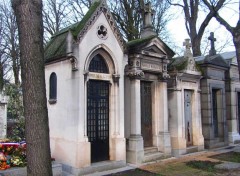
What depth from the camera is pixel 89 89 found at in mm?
8375

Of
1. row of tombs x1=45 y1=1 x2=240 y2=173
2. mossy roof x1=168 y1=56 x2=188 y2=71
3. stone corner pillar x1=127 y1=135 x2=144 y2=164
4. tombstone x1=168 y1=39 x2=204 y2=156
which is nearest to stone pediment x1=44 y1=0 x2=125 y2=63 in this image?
row of tombs x1=45 y1=1 x2=240 y2=173

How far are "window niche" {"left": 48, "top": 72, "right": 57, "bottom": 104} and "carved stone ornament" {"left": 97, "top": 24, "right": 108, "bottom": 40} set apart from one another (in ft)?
6.06

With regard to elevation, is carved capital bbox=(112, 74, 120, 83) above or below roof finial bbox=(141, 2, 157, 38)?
below

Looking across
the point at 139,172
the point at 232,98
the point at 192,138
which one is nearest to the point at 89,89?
the point at 139,172

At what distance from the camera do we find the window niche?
868 cm

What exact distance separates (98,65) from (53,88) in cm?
157

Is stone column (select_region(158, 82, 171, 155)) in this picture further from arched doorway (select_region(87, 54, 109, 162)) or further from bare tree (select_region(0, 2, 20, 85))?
bare tree (select_region(0, 2, 20, 85))

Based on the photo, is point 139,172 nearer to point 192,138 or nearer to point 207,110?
point 192,138

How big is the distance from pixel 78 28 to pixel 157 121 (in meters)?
4.35

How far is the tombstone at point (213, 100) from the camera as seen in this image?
1198 cm

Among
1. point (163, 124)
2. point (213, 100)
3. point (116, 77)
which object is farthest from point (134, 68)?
point (213, 100)

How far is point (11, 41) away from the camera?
933 inches

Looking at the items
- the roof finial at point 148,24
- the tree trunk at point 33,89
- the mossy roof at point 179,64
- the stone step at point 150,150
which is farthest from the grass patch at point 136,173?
the roof finial at point 148,24

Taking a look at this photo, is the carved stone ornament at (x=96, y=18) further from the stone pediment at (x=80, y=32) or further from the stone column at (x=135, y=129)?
the stone column at (x=135, y=129)
